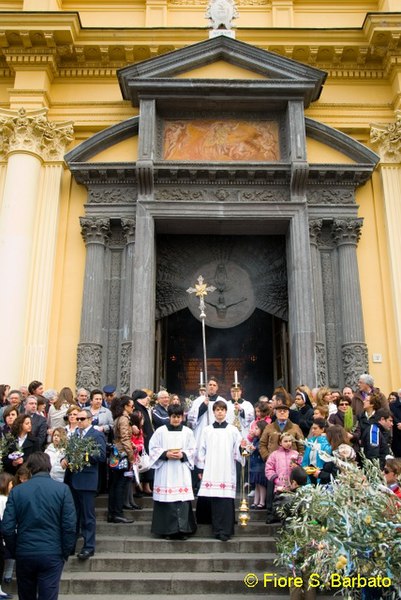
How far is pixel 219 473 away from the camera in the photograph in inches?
319

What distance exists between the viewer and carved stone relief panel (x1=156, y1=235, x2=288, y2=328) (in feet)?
46.8

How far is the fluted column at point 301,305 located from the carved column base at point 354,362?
87 cm

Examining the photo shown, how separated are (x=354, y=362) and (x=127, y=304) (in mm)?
5349

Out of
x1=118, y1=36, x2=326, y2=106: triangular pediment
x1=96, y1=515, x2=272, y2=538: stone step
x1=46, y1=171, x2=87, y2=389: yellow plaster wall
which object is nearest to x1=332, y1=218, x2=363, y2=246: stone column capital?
x1=118, y1=36, x2=326, y2=106: triangular pediment

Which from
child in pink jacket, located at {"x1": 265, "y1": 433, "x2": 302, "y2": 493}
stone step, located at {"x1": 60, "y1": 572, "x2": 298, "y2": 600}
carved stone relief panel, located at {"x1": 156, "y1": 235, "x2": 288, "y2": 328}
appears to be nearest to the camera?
stone step, located at {"x1": 60, "y1": 572, "x2": 298, "y2": 600}

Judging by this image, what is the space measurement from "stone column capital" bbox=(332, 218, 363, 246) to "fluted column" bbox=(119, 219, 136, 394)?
493cm

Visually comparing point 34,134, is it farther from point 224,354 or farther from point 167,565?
point 167,565

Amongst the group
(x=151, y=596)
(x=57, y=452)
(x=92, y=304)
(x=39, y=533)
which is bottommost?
(x=151, y=596)

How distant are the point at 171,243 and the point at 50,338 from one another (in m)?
3.86

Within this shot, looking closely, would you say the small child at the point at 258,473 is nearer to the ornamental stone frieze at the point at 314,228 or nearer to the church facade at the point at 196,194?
the church facade at the point at 196,194

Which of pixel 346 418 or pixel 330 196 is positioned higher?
pixel 330 196

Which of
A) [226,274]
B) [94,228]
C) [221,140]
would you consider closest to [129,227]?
[94,228]

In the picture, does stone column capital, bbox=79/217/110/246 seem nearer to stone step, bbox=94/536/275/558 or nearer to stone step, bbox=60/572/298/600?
stone step, bbox=94/536/275/558

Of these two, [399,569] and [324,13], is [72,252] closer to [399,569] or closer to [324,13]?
[324,13]
